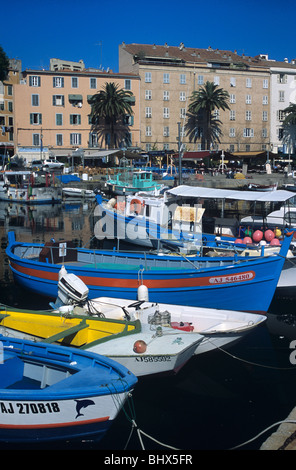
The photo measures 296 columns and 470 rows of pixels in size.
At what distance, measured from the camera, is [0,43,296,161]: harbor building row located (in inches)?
2373

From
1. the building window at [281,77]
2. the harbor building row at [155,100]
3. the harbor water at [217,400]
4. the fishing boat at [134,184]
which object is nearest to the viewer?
the harbor water at [217,400]

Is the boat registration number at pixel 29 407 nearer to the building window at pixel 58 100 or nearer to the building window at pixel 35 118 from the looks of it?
the building window at pixel 35 118

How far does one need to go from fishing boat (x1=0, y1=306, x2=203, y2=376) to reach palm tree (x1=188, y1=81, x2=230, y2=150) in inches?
2121

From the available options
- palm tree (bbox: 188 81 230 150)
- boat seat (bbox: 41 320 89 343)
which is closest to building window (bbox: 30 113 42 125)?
palm tree (bbox: 188 81 230 150)

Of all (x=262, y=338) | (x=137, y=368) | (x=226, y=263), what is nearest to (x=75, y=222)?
(x=226, y=263)

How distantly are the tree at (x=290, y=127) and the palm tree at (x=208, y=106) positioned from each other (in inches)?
342

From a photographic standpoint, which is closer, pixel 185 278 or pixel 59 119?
pixel 185 278

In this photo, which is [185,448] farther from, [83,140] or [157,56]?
[157,56]

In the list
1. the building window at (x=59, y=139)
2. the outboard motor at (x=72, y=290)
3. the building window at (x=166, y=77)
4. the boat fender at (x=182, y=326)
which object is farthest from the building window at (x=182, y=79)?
the boat fender at (x=182, y=326)

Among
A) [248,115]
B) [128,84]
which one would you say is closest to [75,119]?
[128,84]

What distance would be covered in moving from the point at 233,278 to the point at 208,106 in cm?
5150

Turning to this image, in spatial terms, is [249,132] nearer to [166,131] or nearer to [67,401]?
[166,131]

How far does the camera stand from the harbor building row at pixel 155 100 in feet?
198

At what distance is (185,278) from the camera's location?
1505 cm
